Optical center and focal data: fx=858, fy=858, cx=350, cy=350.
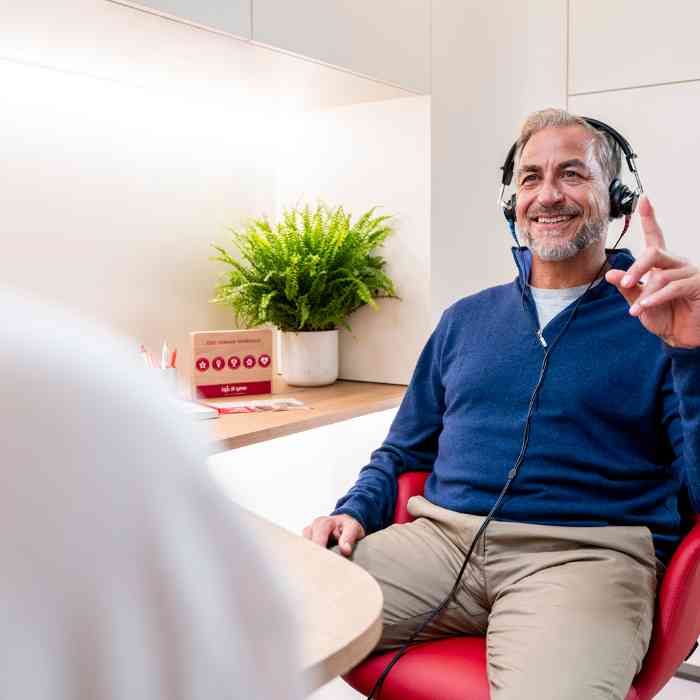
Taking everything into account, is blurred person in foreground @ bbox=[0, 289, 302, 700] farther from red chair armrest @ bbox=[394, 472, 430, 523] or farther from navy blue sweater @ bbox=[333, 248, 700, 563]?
red chair armrest @ bbox=[394, 472, 430, 523]

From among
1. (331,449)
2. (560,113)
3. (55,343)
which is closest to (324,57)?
(560,113)

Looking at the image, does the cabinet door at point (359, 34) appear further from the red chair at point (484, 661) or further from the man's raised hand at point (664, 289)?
the red chair at point (484, 661)

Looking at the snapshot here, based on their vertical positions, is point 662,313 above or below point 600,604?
above

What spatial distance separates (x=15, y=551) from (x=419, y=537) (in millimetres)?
1523

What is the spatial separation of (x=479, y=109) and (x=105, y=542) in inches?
104

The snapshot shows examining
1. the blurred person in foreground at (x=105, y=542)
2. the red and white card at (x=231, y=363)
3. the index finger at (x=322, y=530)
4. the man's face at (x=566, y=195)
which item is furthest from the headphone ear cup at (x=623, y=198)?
the blurred person in foreground at (x=105, y=542)

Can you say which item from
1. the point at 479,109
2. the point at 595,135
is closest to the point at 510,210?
the point at 595,135

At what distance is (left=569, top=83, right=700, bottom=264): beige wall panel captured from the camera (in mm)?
2598

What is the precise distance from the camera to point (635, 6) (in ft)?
8.65

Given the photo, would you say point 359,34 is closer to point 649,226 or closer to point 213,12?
point 213,12

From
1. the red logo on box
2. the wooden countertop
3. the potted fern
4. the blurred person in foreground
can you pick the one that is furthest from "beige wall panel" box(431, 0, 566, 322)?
the blurred person in foreground

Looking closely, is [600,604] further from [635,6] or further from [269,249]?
[635,6]

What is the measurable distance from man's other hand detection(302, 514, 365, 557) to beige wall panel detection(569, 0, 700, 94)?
1.74 metres

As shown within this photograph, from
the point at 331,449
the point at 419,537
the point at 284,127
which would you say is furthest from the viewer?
the point at 284,127
